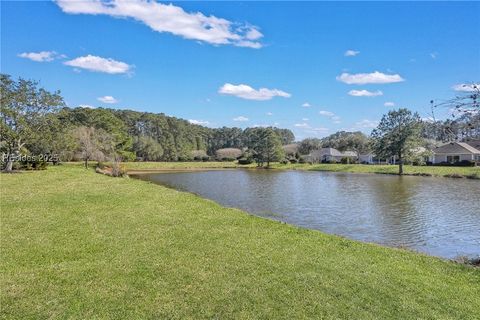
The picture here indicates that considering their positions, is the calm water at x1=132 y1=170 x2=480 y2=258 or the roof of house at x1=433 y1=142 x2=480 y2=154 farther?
the roof of house at x1=433 y1=142 x2=480 y2=154

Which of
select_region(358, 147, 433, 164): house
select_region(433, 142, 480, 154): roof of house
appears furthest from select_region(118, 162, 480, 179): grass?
select_region(433, 142, 480, 154): roof of house

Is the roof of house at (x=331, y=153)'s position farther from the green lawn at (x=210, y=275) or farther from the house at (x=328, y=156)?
the green lawn at (x=210, y=275)

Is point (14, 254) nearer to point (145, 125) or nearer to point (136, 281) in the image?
point (136, 281)

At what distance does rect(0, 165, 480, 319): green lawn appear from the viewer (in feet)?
20.3

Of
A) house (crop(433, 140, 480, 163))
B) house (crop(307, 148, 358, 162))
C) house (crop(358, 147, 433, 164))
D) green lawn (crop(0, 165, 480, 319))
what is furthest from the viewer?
house (crop(307, 148, 358, 162))

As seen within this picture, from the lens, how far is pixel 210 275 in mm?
7711

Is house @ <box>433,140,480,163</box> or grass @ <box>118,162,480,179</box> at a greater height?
house @ <box>433,140,480,163</box>

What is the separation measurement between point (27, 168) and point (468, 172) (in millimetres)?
54264

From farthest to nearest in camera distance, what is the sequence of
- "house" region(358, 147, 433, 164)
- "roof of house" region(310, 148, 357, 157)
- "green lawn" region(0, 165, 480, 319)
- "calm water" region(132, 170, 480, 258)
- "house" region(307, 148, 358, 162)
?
"roof of house" region(310, 148, 357, 157) < "house" region(307, 148, 358, 162) < "house" region(358, 147, 433, 164) < "calm water" region(132, 170, 480, 258) < "green lawn" region(0, 165, 480, 319)

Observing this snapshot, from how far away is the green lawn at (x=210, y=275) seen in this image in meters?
6.19

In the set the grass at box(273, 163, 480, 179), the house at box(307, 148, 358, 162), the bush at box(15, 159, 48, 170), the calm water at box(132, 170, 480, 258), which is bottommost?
the calm water at box(132, 170, 480, 258)

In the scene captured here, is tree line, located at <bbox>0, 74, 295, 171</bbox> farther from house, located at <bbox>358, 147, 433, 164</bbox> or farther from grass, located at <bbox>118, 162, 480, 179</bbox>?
house, located at <bbox>358, 147, 433, 164</bbox>

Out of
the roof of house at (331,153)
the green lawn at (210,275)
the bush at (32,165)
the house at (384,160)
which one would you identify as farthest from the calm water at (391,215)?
the roof of house at (331,153)

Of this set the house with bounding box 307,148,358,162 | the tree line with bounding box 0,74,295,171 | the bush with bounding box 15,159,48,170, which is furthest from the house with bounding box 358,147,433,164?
the bush with bounding box 15,159,48,170
